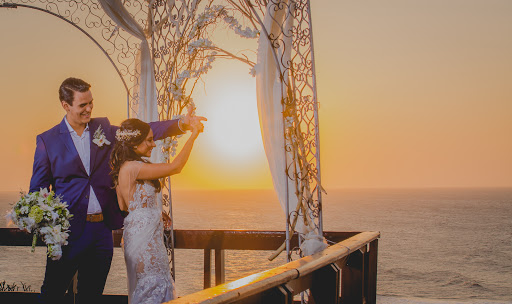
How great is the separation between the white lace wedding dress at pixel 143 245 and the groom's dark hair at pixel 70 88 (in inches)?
19.0

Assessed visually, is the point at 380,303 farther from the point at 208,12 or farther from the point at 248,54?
the point at 208,12

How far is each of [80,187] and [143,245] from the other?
49 cm

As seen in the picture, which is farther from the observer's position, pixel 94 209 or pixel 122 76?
pixel 122 76

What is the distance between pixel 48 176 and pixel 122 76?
2107 millimetres

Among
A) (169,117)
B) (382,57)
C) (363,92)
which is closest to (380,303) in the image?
(169,117)

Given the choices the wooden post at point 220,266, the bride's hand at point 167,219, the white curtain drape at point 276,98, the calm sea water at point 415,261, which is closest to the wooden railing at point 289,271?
the wooden post at point 220,266

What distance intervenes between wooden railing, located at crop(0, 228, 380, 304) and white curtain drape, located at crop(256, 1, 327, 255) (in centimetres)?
43

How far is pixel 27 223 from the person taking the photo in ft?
9.27

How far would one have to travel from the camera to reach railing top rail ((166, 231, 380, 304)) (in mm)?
1977

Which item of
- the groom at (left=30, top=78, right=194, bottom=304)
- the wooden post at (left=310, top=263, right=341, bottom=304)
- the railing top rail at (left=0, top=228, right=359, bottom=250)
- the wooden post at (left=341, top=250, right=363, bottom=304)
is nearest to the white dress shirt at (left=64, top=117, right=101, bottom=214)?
the groom at (left=30, top=78, right=194, bottom=304)

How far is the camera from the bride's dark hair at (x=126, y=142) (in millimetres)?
3018

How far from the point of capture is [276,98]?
3.99m

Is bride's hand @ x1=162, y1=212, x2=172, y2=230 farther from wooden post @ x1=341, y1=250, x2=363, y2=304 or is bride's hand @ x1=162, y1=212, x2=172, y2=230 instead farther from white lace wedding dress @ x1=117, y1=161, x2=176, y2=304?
wooden post @ x1=341, y1=250, x2=363, y2=304

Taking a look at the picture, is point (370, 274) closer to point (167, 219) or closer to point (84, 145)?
point (167, 219)
